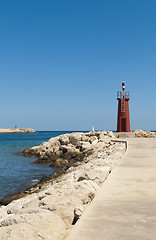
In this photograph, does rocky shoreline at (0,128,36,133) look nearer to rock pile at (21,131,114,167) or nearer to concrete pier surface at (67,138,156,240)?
rock pile at (21,131,114,167)

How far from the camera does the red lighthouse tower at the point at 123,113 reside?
2559 cm

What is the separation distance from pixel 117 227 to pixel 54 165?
39.7 ft

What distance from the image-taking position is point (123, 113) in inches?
1009

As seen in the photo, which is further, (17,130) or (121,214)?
(17,130)

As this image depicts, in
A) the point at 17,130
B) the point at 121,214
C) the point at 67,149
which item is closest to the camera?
the point at 121,214

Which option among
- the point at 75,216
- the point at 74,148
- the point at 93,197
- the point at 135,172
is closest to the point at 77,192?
the point at 93,197

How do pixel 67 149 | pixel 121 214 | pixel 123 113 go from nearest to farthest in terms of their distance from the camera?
pixel 121 214
pixel 67 149
pixel 123 113

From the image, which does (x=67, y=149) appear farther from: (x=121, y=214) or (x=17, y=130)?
(x=17, y=130)

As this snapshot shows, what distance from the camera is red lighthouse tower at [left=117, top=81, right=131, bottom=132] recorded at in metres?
25.6

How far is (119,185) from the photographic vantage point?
449 centimetres

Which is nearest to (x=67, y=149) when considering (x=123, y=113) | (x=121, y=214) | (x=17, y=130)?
(x=123, y=113)

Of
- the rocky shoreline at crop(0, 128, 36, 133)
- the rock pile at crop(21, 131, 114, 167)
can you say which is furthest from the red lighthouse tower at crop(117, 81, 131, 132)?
the rocky shoreline at crop(0, 128, 36, 133)

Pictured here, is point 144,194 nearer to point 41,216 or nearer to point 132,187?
point 132,187

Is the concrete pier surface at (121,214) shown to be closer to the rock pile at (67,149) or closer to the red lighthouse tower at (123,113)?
the rock pile at (67,149)
